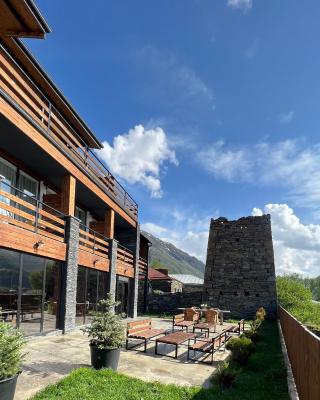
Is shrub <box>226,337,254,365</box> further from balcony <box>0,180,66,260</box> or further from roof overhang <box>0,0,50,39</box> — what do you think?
roof overhang <box>0,0,50,39</box>

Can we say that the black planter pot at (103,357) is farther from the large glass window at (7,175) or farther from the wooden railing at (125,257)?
the wooden railing at (125,257)

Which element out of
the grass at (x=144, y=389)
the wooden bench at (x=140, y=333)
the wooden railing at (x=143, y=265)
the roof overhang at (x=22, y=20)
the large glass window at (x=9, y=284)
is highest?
the roof overhang at (x=22, y=20)

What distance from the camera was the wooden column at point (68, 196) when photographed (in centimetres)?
1482

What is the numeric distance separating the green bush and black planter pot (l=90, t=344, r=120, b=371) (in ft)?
9.12

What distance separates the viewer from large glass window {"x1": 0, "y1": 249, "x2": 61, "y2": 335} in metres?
10.9

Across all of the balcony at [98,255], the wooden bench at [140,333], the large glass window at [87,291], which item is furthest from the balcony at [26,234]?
the wooden bench at [140,333]

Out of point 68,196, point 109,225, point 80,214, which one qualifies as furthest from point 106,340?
point 80,214

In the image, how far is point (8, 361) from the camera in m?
5.12

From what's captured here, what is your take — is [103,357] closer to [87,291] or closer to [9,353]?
[9,353]

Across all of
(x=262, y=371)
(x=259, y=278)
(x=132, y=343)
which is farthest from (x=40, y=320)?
(x=259, y=278)

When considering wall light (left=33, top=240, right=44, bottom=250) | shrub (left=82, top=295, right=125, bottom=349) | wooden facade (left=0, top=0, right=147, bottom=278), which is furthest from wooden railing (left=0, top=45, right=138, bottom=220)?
shrub (left=82, top=295, right=125, bottom=349)

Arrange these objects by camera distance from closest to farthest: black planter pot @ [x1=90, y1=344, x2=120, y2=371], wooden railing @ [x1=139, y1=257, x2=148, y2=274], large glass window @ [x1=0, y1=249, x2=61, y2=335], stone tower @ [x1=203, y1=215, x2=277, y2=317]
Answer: black planter pot @ [x1=90, y1=344, x2=120, y2=371], large glass window @ [x1=0, y1=249, x2=61, y2=335], stone tower @ [x1=203, y1=215, x2=277, y2=317], wooden railing @ [x1=139, y1=257, x2=148, y2=274]

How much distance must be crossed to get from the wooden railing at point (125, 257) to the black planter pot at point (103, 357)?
506 inches

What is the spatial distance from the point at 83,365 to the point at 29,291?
432 centimetres
